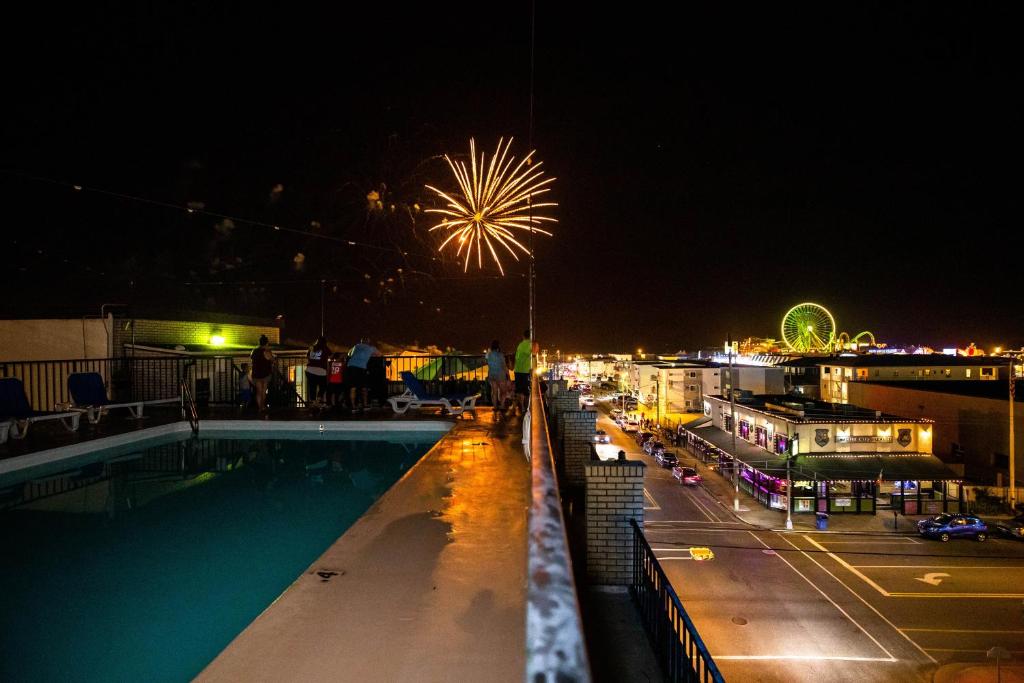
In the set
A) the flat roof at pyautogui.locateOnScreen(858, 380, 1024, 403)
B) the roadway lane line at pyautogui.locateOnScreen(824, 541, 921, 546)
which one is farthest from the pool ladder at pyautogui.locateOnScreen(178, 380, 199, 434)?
the flat roof at pyautogui.locateOnScreen(858, 380, 1024, 403)

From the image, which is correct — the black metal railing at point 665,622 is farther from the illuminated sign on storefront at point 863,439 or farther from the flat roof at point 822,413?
the illuminated sign on storefront at point 863,439

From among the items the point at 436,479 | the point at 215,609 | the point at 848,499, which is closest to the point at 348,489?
the point at 436,479

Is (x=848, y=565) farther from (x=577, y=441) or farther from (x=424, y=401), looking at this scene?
(x=424, y=401)

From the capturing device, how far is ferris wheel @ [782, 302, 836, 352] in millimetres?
84812

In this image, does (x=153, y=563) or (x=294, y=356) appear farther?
(x=294, y=356)

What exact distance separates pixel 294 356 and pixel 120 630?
15.0 metres

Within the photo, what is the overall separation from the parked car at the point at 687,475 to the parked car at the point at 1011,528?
581 inches

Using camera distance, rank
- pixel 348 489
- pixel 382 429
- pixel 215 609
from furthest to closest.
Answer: pixel 382 429
pixel 348 489
pixel 215 609

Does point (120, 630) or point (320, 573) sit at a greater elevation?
point (320, 573)

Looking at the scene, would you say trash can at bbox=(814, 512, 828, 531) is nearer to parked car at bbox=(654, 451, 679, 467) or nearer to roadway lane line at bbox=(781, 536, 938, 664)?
roadway lane line at bbox=(781, 536, 938, 664)

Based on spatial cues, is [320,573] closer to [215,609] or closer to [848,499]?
[215,609]

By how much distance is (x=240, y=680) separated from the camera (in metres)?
2.26

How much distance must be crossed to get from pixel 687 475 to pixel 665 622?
34.1 m

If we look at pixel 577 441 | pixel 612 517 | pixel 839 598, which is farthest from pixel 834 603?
pixel 612 517
